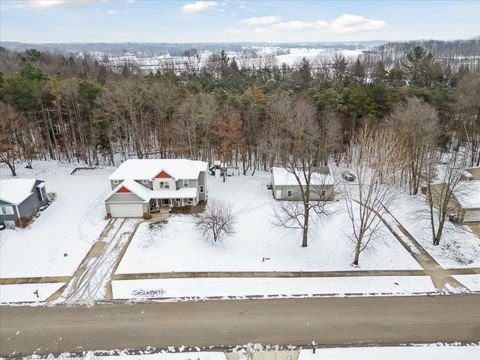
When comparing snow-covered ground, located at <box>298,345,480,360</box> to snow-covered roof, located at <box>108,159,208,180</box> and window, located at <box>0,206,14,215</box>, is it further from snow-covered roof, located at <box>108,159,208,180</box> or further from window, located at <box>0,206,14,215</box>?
window, located at <box>0,206,14,215</box>

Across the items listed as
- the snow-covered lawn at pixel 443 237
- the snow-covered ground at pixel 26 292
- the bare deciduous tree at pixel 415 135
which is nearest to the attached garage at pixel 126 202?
→ the snow-covered ground at pixel 26 292

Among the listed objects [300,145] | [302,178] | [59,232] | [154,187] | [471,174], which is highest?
[300,145]

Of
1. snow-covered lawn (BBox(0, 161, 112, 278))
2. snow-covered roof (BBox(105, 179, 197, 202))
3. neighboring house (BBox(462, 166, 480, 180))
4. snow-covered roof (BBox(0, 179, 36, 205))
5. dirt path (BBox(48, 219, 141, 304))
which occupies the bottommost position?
dirt path (BBox(48, 219, 141, 304))

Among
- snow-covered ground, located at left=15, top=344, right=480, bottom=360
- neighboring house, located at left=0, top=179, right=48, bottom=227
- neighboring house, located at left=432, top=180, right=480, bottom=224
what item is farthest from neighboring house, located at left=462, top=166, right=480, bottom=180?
neighboring house, located at left=0, top=179, right=48, bottom=227

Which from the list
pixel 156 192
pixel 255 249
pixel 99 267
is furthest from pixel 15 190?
pixel 255 249

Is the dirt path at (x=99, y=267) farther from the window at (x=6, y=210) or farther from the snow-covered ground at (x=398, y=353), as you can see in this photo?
the snow-covered ground at (x=398, y=353)

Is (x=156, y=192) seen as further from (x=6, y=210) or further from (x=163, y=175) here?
(x=6, y=210)
